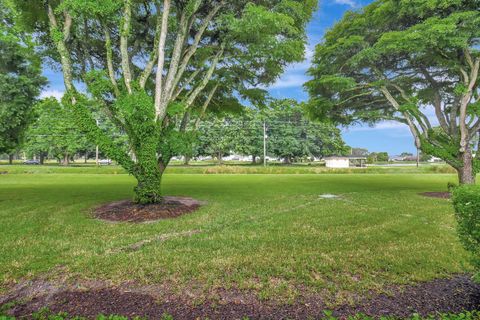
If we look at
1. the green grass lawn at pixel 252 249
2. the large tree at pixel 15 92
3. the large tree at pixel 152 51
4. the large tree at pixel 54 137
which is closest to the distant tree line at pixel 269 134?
the large tree at pixel 54 137

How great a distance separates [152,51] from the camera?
11.3 m

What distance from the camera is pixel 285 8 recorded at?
1129cm

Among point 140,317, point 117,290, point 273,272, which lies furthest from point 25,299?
point 273,272

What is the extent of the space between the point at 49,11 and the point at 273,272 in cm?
1159

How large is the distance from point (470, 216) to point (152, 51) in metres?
11.5

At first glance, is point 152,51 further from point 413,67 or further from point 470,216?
point 413,67

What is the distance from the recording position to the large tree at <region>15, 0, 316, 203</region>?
9742 mm

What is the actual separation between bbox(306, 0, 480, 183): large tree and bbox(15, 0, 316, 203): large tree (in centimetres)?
473

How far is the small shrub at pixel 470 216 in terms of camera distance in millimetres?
3795

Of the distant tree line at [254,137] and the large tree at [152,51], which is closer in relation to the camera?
the large tree at [152,51]

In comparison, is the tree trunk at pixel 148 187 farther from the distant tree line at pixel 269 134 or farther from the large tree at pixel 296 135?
the large tree at pixel 296 135

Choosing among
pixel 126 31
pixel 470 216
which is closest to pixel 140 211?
pixel 126 31

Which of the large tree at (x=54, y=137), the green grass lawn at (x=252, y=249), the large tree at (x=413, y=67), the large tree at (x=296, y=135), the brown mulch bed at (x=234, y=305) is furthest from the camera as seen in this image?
the large tree at (x=296, y=135)

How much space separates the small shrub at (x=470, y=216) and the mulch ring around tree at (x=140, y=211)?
832 centimetres
